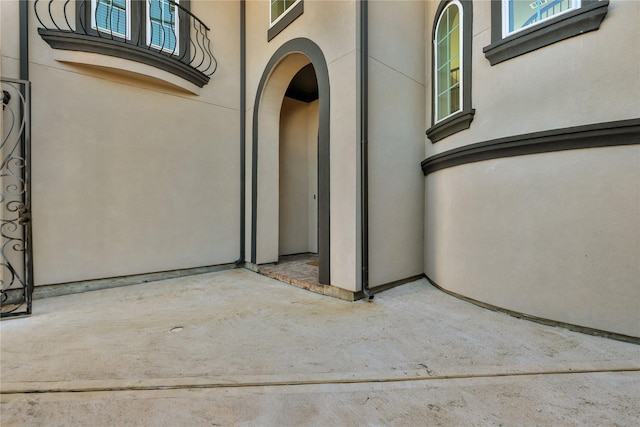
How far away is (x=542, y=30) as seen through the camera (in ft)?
8.50

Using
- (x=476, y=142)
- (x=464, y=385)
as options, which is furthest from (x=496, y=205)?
(x=464, y=385)

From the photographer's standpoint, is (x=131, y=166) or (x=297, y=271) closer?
(x=131, y=166)

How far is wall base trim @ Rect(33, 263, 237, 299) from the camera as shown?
3384 millimetres

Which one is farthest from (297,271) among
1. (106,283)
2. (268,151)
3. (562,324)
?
(562,324)

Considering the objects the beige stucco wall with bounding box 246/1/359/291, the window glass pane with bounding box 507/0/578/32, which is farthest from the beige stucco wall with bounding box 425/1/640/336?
the beige stucco wall with bounding box 246/1/359/291

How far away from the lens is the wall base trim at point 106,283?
3384mm

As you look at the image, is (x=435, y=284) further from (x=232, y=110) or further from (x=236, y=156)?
(x=232, y=110)

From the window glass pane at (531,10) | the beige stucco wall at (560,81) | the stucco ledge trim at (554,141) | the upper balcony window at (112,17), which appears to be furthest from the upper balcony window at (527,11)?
the upper balcony window at (112,17)

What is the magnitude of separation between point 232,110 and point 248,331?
390 cm

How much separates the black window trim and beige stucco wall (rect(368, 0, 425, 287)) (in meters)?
1.12

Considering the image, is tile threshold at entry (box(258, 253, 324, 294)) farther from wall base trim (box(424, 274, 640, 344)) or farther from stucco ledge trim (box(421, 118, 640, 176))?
stucco ledge trim (box(421, 118, 640, 176))

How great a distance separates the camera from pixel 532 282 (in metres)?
2.68

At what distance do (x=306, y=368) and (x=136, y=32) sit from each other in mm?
4885

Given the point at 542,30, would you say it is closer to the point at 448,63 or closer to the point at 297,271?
the point at 448,63
